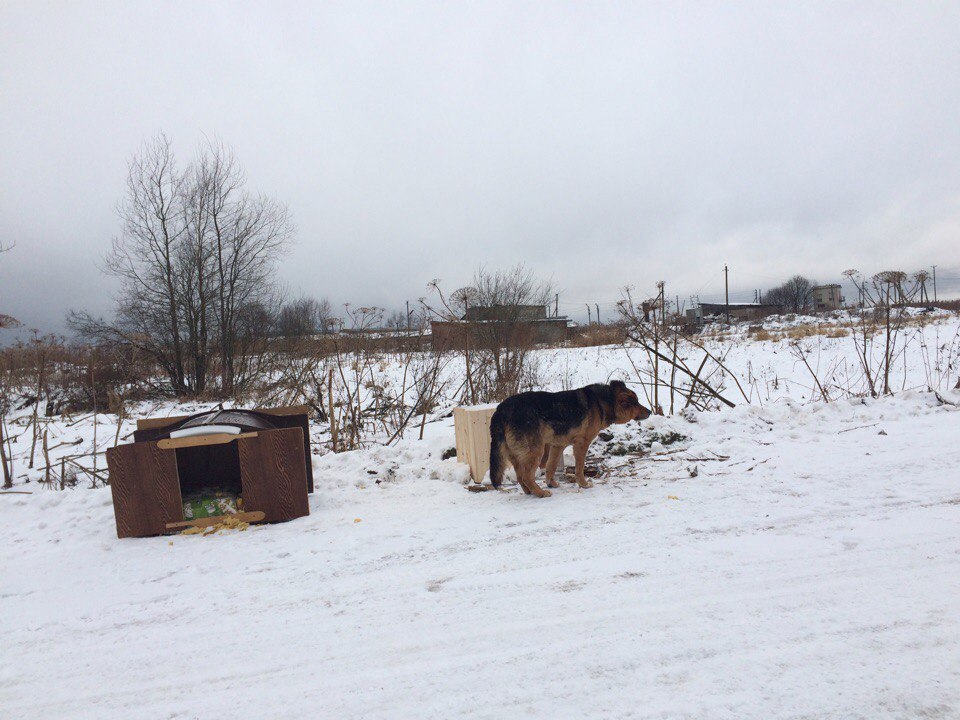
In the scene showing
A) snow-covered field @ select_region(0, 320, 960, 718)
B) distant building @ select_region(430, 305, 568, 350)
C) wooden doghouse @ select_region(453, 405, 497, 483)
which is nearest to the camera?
snow-covered field @ select_region(0, 320, 960, 718)

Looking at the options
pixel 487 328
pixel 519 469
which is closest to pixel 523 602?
pixel 519 469

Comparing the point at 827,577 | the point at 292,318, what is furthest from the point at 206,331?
the point at 827,577

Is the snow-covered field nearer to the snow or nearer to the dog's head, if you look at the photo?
the snow

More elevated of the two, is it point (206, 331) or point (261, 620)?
point (206, 331)

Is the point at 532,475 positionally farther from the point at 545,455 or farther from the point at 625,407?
the point at 625,407

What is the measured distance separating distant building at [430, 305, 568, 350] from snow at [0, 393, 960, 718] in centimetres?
491

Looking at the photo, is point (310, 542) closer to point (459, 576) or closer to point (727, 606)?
point (459, 576)

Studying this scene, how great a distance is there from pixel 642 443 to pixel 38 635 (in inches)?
250

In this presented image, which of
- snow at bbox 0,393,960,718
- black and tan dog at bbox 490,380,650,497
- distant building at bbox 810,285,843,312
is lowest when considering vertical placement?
snow at bbox 0,393,960,718

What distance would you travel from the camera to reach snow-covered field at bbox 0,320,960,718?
7.84 feet

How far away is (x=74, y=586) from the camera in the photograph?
386 cm

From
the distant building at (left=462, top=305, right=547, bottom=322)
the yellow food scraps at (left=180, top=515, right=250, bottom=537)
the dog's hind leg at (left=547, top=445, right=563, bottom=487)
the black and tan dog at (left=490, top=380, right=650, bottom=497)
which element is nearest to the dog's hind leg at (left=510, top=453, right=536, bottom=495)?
the black and tan dog at (left=490, top=380, right=650, bottom=497)

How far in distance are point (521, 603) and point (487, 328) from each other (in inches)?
312

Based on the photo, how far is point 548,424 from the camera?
531 centimetres
